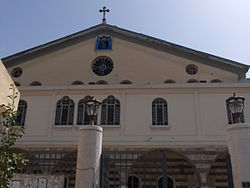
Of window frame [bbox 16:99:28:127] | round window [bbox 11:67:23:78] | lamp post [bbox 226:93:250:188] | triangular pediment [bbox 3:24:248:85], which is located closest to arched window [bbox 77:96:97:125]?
window frame [bbox 16:99:28:127]

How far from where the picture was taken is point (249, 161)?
8.70 m

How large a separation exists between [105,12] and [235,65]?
928cm

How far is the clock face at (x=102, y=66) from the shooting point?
21.3 meters

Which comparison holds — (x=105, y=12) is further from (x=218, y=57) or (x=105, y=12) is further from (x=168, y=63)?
(x=218, y=57)

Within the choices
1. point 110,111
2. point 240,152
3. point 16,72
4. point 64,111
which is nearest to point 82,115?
point 64,111

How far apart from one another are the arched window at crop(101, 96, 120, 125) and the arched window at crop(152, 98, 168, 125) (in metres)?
1.78

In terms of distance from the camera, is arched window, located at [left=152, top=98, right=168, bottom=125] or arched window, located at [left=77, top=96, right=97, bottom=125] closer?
arched window, located at [left=152, top=98, right=168, bottom=125]

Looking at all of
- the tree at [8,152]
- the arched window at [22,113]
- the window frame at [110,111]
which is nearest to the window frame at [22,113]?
the arched window at [22,113]

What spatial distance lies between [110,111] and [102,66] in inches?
187

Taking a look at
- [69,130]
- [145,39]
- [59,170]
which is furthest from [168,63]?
[59,170]

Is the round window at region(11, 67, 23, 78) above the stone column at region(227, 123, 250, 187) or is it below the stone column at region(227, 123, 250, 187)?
above

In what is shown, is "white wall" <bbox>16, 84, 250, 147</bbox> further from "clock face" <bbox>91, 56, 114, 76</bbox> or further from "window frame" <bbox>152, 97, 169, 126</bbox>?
"clock face" <bbox>91, 56, 114, 76</bbox>

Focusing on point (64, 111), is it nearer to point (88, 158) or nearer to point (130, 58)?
point (130, 58)

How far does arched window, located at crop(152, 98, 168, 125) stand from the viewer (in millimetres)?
17188
